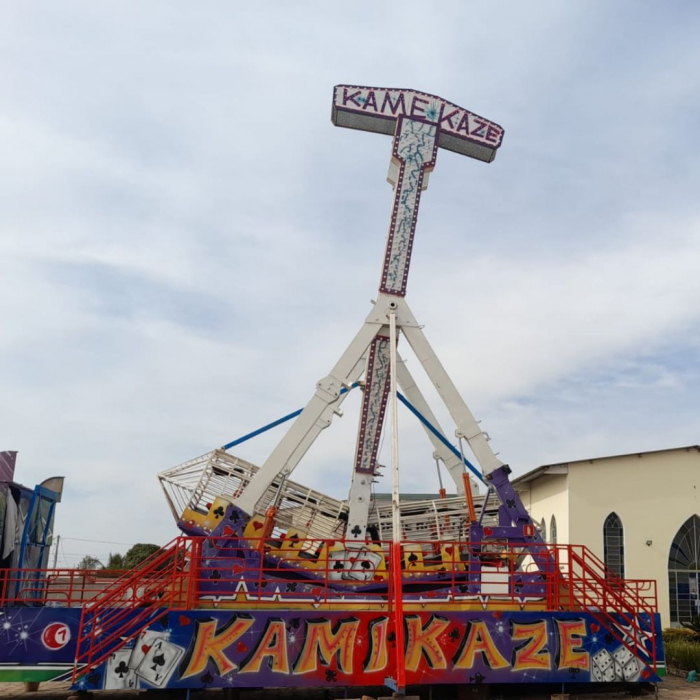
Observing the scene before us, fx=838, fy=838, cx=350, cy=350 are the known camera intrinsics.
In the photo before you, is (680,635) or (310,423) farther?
(680,635)

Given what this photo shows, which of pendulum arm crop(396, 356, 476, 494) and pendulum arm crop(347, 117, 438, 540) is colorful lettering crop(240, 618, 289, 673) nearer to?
pendulum arm crop(347, 117, 438, 540)

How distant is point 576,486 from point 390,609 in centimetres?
1186

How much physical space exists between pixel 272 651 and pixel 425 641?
2509 mm

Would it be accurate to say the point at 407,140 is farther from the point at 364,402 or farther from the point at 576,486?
the point at 576,486

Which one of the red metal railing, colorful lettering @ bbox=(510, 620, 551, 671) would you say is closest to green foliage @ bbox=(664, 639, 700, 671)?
the red metal railing

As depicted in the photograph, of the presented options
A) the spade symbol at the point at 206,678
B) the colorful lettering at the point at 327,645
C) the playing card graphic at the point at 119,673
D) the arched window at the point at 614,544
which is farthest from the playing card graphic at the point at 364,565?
the arched window at the point at 614,544

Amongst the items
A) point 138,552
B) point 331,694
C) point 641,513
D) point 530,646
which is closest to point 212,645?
point 331,694

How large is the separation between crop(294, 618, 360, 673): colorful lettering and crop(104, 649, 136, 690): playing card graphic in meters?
2.58

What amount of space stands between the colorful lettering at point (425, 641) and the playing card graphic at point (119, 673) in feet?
14.5

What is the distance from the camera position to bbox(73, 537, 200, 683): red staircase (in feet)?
42.6

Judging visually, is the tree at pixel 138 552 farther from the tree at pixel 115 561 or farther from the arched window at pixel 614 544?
the arched window at pixel 614 544

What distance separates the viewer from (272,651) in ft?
44.1

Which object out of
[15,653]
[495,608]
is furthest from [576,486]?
[15,653]

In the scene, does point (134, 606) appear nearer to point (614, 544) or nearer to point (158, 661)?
point (158, 661)
